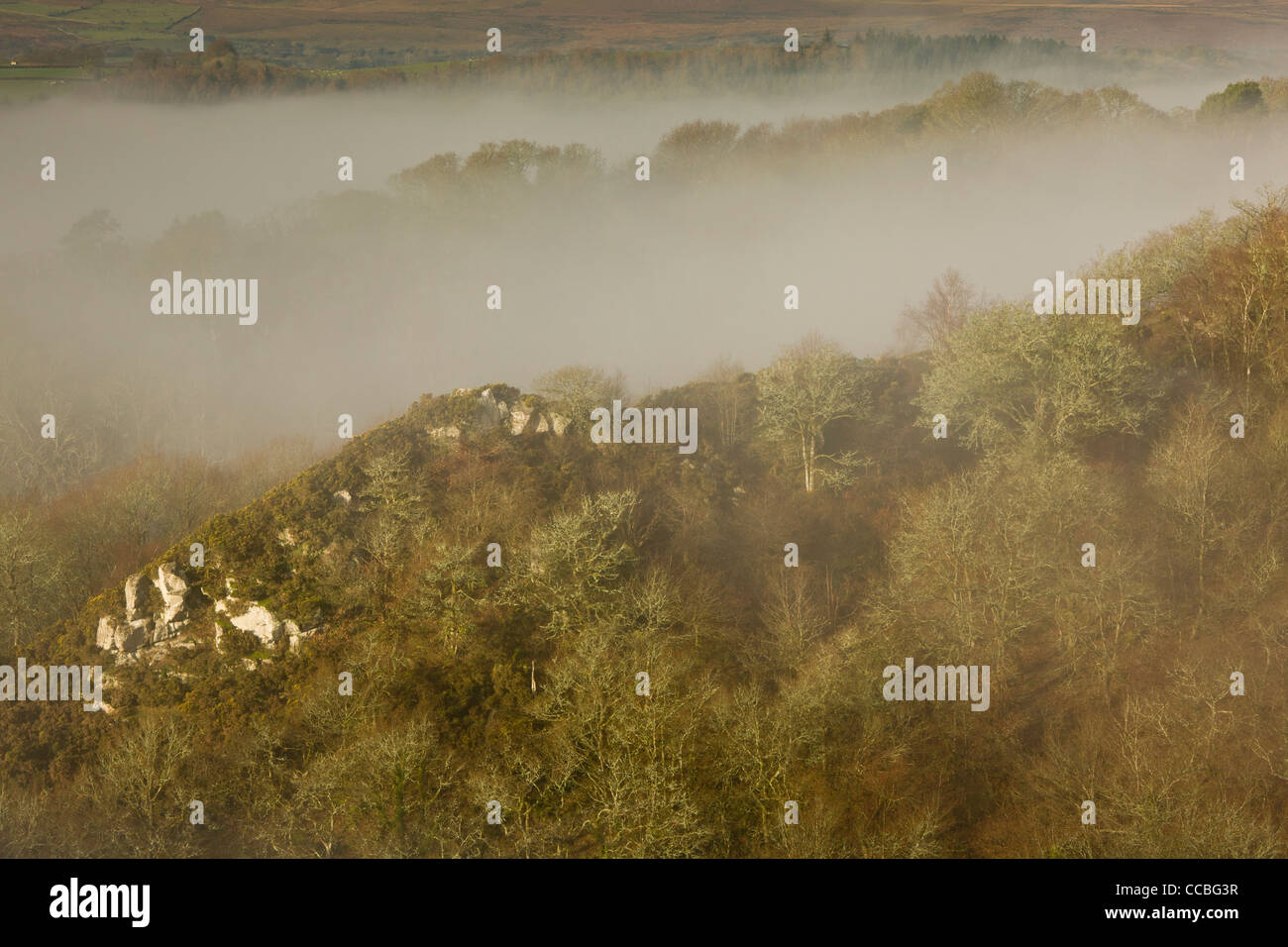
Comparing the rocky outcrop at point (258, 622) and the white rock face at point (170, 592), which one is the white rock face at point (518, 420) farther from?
Answer: the white rock face at point (170, 592)

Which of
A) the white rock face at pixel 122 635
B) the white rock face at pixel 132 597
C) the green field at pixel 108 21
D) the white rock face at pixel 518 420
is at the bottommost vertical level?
the white rock face at pixel 122 635

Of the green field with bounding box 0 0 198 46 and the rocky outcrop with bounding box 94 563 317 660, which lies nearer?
the rocky outcrop with bounding box 94 563 317 660

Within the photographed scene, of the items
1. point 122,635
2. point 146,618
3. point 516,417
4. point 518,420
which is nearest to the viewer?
point 122,635

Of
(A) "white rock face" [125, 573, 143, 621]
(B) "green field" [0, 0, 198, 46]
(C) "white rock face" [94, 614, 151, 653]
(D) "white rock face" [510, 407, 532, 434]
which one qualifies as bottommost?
(C) "white rock face" [94, 614, 151, 653]

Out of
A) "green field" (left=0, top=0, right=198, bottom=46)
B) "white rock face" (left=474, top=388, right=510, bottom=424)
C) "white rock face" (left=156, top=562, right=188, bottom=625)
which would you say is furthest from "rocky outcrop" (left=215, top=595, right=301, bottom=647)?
"green field" (left=0, top=0, right=198, bottom=46)

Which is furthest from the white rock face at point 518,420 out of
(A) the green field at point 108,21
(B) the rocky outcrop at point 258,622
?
(A) the green field at point 108,21

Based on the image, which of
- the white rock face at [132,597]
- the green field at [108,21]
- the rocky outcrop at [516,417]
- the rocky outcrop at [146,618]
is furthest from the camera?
the green field at [108,21]

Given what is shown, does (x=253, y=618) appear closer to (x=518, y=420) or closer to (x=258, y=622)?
(x=258, y=622)

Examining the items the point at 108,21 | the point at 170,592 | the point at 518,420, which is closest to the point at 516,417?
the point at 518,420

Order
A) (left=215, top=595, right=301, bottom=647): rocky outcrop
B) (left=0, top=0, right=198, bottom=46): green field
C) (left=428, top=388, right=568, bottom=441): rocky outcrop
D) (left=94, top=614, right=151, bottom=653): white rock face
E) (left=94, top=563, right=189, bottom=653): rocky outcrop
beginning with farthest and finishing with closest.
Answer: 1. (left=0, top=0, right=198, bottom=46): green field
2. (left=428, top=388, right=568, bottom=441): rocky outcrop
3. (left=94, top=563, right=189, bottom=653): rocky outcrop
4. (left=94, top=614, right=151, bottom=653): white rock face
5. (left=215, top=595, right=301, bottom=647): rocky outcrop

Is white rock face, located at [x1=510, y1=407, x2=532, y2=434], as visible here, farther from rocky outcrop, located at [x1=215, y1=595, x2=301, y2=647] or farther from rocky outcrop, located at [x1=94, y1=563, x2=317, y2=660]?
rocky outcrop, located at [x1=215, y1=595, x2=301, y2=647]

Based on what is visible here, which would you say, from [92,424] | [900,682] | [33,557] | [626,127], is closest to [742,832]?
[900,682]

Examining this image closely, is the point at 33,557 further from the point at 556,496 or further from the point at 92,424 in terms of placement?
the point at 92,424
